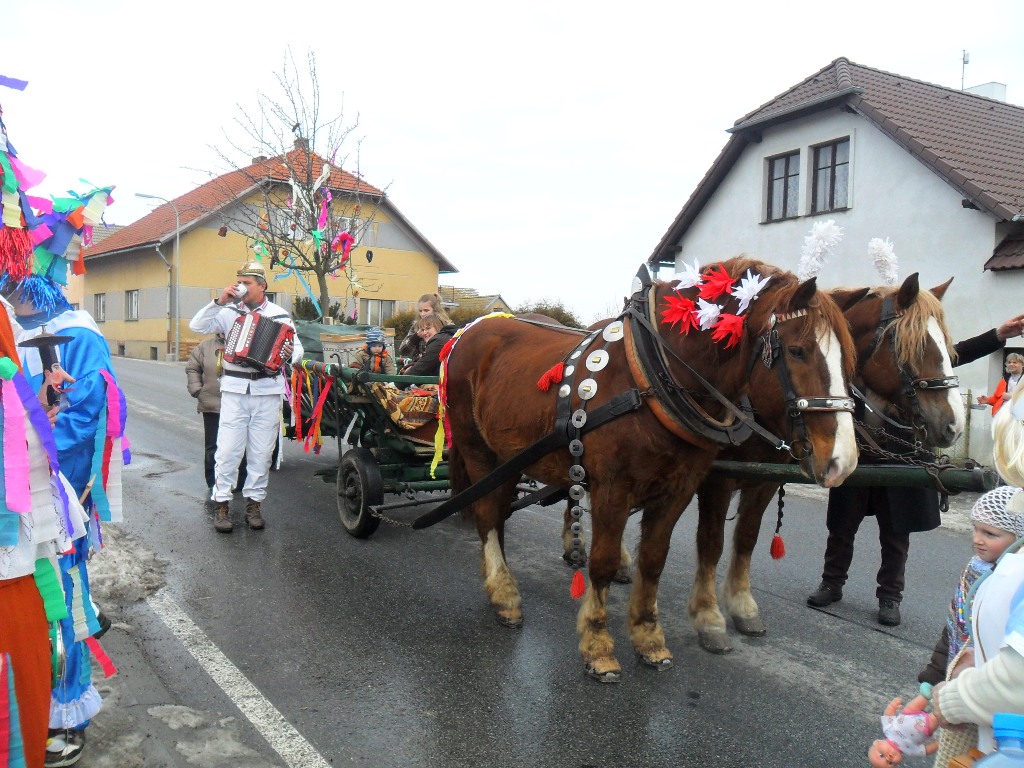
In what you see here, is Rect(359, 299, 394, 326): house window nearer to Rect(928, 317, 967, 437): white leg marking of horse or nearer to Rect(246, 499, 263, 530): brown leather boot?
Rect(246, 499, 263, 530): brown leather boot

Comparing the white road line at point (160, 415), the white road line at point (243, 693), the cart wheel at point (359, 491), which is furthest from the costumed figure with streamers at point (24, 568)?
the white road line at point (160, 415)

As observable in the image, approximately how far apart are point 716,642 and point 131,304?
1412 inches

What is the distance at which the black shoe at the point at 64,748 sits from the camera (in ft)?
9.02

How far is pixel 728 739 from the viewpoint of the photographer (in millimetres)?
3148

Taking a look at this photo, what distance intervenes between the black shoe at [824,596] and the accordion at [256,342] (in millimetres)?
4039

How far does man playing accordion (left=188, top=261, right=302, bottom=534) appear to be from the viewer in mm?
6016

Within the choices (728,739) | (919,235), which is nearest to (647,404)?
(728,739)

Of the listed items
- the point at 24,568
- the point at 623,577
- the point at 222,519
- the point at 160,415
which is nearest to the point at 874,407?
Answer: the point at 623,577

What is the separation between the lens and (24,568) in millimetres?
2221

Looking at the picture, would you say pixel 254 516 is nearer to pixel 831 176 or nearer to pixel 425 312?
pixel 425 312

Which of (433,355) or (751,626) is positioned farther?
(433,355)

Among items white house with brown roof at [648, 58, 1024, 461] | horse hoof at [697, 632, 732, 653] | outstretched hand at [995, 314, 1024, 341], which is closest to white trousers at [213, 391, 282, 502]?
horse hoof at [697, 632, 732, 653]

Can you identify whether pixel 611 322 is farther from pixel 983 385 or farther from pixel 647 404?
pixel 983 385

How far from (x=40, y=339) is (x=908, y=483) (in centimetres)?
321
